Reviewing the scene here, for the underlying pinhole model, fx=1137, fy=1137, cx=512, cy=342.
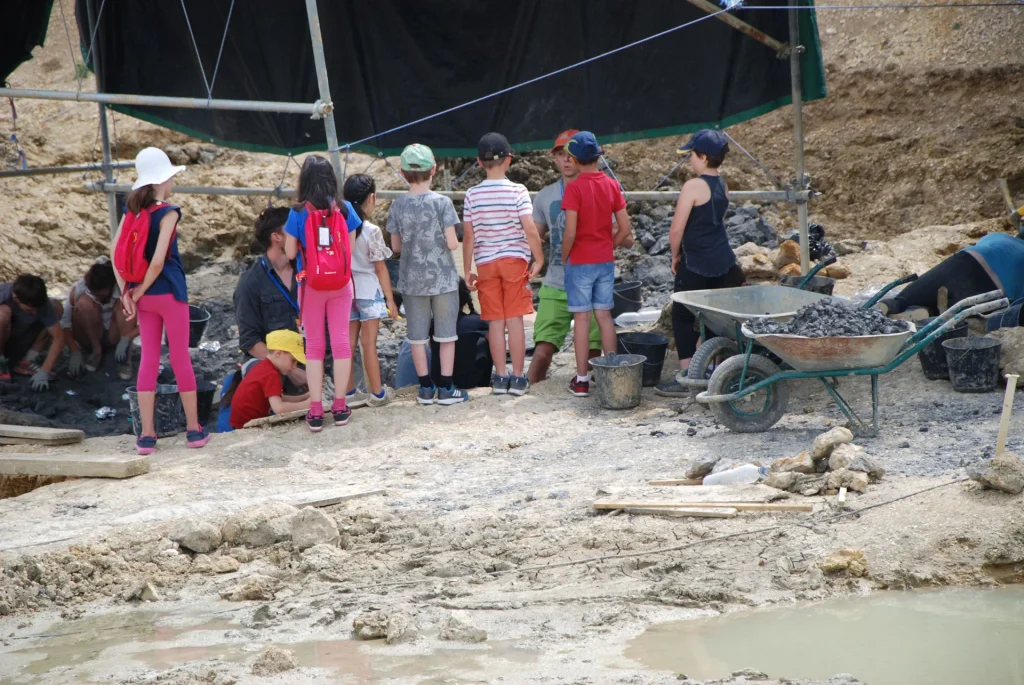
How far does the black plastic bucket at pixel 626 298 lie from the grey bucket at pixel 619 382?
2.23m

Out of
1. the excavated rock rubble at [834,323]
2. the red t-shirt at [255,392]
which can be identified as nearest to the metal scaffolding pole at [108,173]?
the red t-shirt at [255,392]

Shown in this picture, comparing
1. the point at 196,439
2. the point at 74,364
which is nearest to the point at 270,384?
the point at 196,439

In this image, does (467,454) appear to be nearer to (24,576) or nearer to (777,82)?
(24,576)

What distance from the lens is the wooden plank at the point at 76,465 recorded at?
655cm


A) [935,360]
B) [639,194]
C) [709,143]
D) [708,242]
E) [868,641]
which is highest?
[709,143]

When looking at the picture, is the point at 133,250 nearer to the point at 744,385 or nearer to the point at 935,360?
the point at 744,385

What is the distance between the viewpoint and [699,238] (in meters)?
7.57

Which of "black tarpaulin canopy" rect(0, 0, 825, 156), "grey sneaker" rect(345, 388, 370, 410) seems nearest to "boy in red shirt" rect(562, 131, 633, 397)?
"grey sneaker" rect(345, 388, 370, 410)

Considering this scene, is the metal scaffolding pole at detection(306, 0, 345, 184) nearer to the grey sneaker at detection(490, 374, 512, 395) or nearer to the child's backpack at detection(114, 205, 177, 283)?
the child's backpack at detection(114, 205, 177, 283)

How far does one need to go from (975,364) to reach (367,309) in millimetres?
3805

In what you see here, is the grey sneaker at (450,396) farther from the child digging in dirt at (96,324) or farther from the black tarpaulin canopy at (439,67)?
the child digging in dirt at (96,324)

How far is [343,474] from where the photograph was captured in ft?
21.6

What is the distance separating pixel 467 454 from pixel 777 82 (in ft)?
14.8

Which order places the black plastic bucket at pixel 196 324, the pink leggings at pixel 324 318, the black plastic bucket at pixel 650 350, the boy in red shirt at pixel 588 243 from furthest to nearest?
the black plastic bucket at pixel 196 324 → the black plastic bucket at pixel 650 350 → the boy in red shirt at pixel 588 243 → the pink leggings at pixel 324 318
